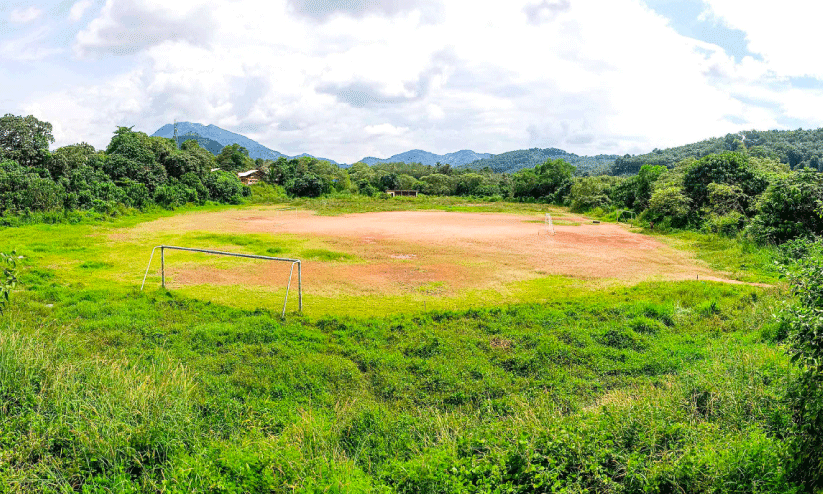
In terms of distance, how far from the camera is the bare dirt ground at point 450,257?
17.0 meters

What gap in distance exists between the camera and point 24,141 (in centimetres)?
3359

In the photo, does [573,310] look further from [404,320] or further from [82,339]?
[82,339]

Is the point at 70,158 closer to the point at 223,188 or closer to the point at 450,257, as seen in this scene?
the point at 223,188

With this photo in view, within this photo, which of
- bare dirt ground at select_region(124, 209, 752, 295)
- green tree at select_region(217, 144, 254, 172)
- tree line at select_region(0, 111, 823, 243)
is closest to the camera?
bare dirt ground at select_region(124, 209, 752, 295)

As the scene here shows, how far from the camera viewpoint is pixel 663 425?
5633 mm

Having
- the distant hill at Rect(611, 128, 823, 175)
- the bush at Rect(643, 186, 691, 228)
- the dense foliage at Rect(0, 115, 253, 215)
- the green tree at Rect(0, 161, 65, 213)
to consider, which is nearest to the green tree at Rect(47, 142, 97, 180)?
the dense foliage at Rect(0, 115, 253, 215)

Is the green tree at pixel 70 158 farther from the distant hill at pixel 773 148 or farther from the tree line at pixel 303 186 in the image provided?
the distant hill at pixel 773 148

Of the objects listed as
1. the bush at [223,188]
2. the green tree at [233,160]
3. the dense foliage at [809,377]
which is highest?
the green tree at [233,160]

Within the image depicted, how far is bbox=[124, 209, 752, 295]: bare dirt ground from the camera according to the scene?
17.0 metres

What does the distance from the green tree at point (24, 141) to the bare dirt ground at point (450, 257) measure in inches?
384

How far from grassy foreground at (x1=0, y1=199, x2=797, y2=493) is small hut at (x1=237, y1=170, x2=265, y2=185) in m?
65.4

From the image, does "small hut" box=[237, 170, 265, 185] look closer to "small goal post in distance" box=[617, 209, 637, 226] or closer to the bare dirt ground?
the bare dirt ground

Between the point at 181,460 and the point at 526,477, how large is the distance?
371 centimetres

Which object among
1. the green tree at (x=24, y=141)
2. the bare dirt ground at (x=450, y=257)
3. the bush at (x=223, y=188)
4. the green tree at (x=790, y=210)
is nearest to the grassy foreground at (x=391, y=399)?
the bare dirt ground at (x=450, y=257)
